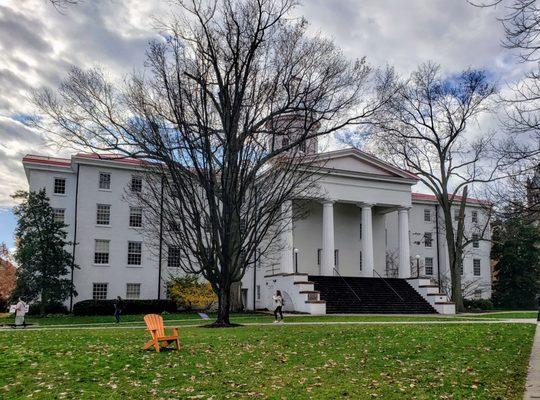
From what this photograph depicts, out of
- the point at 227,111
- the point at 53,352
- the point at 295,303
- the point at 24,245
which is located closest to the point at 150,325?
the point at 53,352

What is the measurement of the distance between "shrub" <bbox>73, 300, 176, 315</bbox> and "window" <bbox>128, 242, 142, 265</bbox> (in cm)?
477

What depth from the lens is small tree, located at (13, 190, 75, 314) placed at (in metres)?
32.0

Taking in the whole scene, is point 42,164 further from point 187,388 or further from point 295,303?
Result: point 187,388

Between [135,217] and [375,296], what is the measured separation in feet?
60.6

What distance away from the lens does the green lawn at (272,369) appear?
790cm

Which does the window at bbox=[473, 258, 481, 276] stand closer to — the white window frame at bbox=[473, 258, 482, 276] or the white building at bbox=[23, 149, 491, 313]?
the white window frame at bbox=[473, 258, 482, 276]

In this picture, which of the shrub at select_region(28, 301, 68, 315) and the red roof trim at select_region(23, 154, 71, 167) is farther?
the red roof trim at select_region(23, 154, 71, 167)

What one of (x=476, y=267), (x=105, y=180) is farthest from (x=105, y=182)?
(x=476, y=267)

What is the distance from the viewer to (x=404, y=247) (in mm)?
40688

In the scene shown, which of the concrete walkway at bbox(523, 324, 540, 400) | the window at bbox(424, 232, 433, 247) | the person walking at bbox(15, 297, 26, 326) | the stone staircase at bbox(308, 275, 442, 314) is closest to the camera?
the concrete walkway at bbox(523, 324, 540, 400)

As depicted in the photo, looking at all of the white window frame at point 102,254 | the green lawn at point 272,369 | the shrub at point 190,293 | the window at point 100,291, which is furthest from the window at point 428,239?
the green lawn at point 272,369

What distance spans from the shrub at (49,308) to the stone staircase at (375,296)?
16.2 m

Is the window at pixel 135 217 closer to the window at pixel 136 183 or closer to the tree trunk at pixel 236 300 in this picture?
the window at pixel 136 183

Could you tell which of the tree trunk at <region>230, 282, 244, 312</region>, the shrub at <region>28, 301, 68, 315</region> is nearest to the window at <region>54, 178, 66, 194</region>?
the shrub at <region>28, 301, 68, 315</region>
